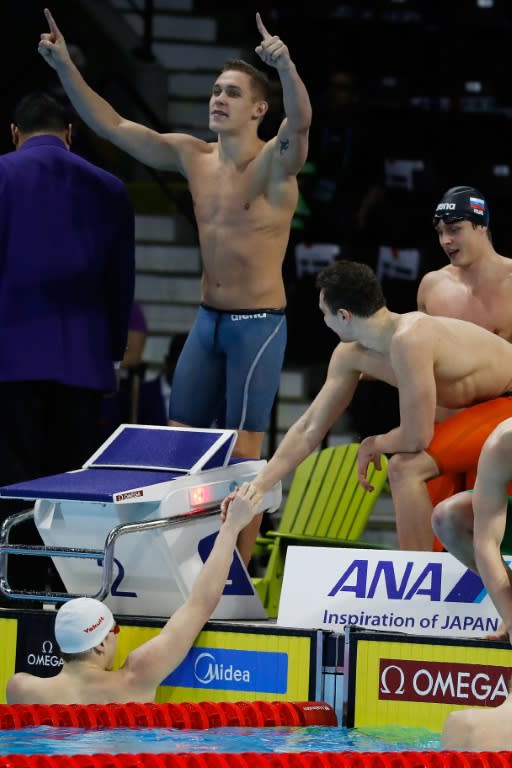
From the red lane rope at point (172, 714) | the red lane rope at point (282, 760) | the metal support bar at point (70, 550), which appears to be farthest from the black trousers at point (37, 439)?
the red lane rope at point (282, 760)

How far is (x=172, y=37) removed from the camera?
10453mm

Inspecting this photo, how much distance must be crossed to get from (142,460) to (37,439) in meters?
0.43

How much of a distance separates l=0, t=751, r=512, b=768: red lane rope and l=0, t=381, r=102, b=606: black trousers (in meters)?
1.72

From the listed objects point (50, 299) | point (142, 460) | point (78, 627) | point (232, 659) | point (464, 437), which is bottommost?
point (232, 659)

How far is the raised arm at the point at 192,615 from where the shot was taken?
4727 millimetres

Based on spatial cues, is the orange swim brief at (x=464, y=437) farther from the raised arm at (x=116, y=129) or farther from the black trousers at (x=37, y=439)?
the raised arm at (x=116, y=129)

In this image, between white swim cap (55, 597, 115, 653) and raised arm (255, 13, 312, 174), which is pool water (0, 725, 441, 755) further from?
raised arm (255, 13, 312, 174)

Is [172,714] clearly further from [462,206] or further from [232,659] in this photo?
[462,206]

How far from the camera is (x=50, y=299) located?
18.0ft

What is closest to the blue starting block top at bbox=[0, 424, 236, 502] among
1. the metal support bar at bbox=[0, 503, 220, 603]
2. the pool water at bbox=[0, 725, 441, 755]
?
the metal support bar at bbox=[0, 503, 220, 603]

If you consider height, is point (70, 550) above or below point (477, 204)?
below

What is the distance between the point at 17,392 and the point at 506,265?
1960 mm

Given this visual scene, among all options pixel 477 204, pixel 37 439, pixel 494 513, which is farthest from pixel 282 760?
pixel 477 204

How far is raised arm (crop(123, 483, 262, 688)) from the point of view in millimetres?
4727
